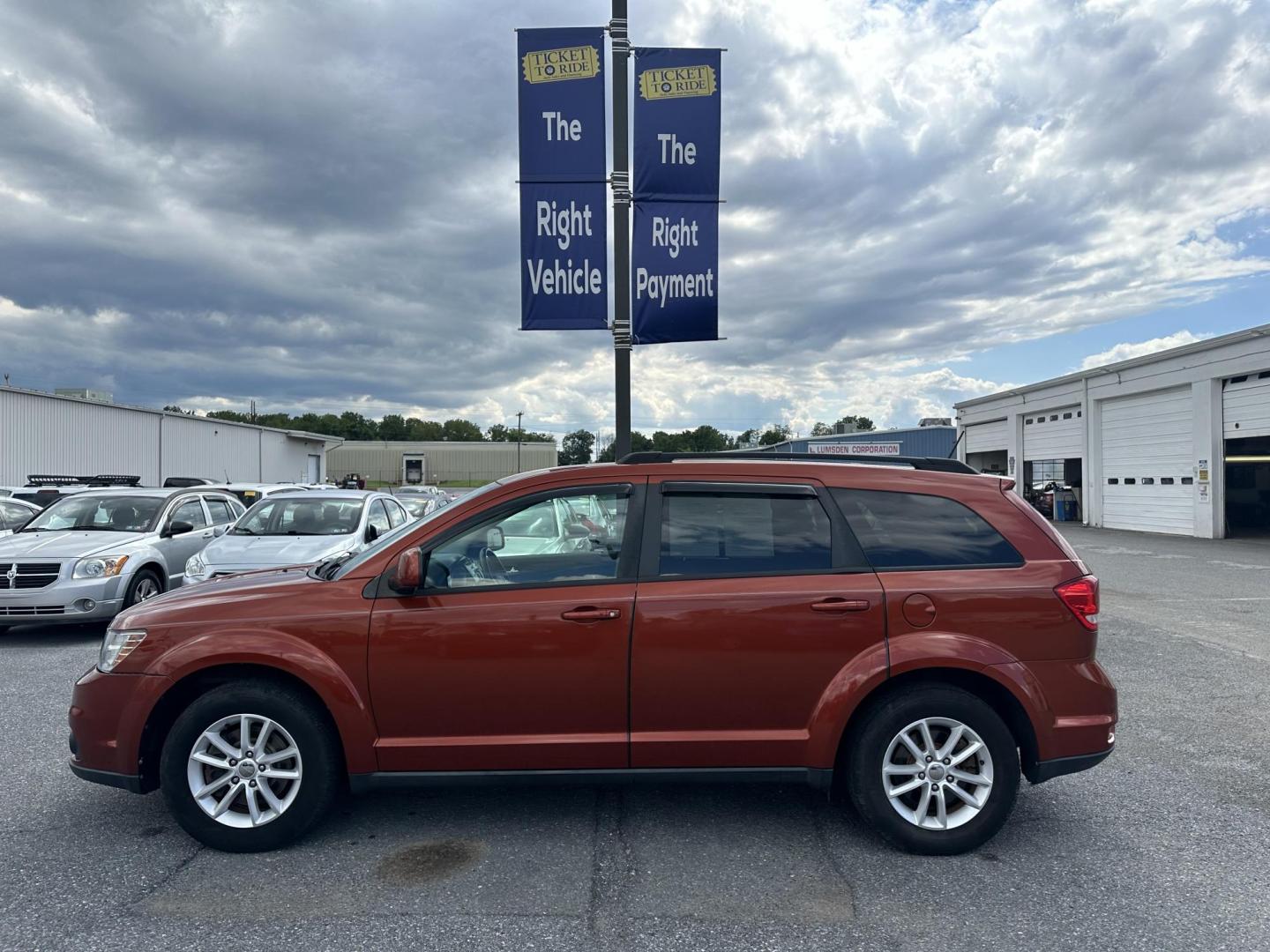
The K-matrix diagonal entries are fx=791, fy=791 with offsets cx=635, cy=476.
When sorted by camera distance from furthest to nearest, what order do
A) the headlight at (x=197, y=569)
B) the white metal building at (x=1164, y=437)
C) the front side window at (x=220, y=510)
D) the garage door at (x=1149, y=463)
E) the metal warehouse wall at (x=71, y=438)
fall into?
the metal warehouse wall at (x=71, y=438)
the garage door at (x=1149, y=463)
the white metal building at (x=1164, y=437)
the front side window at (x=220, y=510)
the headlight at (x=197, y=569)

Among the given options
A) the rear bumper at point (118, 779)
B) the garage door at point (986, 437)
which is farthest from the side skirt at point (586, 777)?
the garage door at point (986, 437)

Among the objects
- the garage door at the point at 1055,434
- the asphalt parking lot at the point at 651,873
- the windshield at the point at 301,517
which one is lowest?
the asphalt parking lot at the point at 651,873

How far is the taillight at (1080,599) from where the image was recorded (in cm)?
356

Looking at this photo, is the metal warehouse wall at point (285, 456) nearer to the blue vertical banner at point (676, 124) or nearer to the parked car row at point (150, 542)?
the parked car row at point (150, 542)

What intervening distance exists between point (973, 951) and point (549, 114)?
Answer: 6.94m

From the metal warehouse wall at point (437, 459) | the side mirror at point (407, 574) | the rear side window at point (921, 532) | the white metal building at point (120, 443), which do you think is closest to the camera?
the side mirror at point (407, 574)

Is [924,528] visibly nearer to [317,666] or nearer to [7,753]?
[317,666]

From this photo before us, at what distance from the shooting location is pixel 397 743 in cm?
349

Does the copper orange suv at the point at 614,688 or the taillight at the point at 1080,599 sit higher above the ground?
the taillight at the point at 1080,599

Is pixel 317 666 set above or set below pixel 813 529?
below

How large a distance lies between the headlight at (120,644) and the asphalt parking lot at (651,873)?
82 cm

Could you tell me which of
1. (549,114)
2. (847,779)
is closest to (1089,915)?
(847,779)

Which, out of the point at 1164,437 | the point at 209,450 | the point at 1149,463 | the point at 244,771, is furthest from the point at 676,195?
the point at 209,450

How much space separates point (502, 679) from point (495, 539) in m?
0.65
